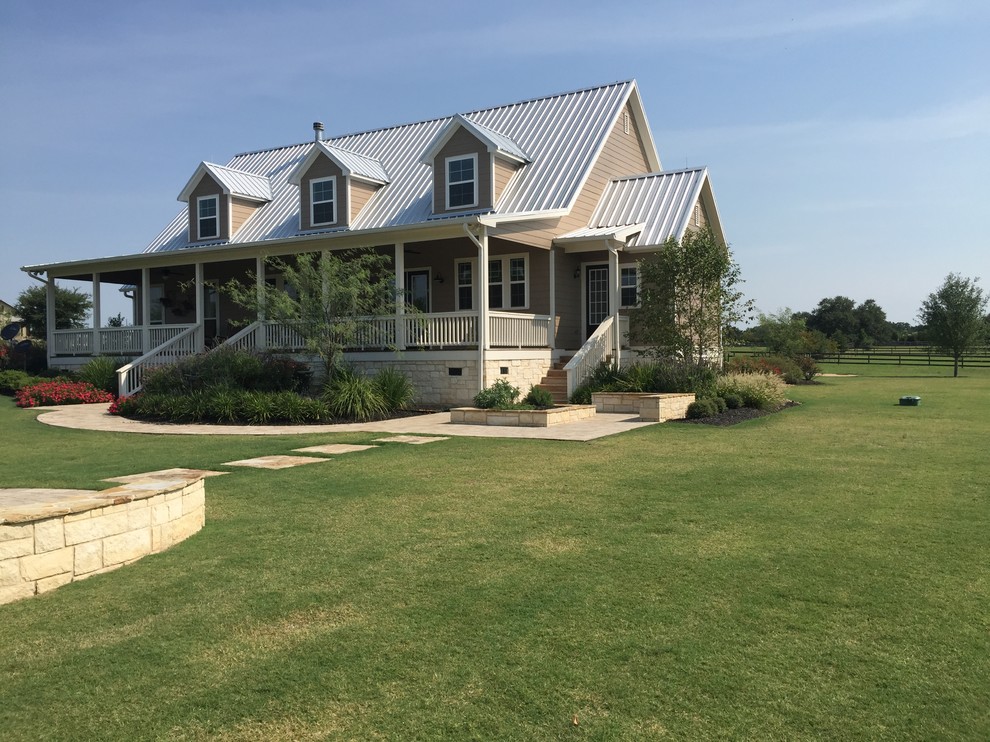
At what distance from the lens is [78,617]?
4168 millimetres

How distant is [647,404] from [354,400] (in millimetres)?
5739

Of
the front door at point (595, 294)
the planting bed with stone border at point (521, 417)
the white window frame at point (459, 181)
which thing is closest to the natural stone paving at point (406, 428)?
the planting bed with stone border at point (521, 417)

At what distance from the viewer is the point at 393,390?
1645 cm

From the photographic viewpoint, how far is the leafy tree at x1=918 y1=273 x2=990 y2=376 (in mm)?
37219

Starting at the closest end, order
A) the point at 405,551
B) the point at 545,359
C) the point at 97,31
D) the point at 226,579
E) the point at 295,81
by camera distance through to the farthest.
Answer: the point at 226,579, the point at 405,551, the point at 97,31, the point at 295,81, the point at 545,359

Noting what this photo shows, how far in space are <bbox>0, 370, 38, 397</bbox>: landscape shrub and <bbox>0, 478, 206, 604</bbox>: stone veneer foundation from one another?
18.8m

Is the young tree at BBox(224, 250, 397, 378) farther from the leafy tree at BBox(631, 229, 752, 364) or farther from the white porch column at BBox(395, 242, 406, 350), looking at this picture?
the leafy tree at BBox(631, 229, 752, 364)

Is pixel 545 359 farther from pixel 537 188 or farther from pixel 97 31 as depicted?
pixel 97 31

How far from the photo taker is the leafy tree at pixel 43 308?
39750 millimetres

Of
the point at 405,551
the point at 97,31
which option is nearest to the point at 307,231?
the point at 97,31

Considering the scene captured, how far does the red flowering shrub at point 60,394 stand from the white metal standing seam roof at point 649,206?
41.8 feet

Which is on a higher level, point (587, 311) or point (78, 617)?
point (587, 311)

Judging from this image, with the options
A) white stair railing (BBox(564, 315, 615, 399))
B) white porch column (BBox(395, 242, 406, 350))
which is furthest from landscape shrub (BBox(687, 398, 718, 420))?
white porch column (BBox(395, 242, 406, 350))

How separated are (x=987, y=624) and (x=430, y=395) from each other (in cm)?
1437
